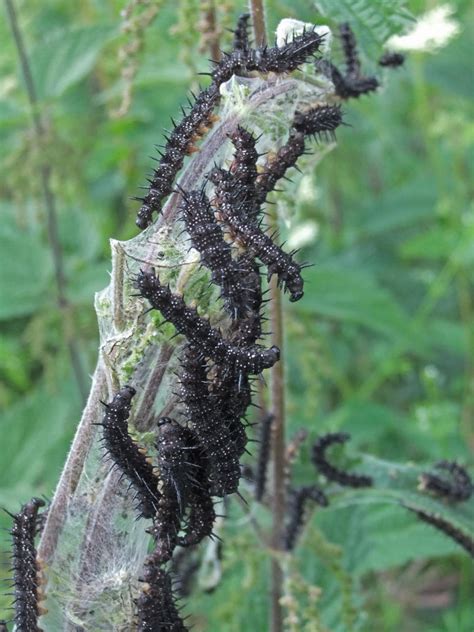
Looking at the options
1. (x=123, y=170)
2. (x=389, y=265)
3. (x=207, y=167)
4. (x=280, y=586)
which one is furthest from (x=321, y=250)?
(x=207, y=167)

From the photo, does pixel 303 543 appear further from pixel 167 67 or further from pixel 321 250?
pixel 321 250

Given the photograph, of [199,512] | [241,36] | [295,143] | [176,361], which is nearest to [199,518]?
[199,512]

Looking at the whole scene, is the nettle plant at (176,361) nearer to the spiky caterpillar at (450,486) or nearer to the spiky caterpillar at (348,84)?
the spiky caterpillar at (348,84)

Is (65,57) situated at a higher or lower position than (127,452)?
higher

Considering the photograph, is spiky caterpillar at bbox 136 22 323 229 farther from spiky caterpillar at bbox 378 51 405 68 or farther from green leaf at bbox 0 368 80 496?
green leaf at bbox 0 368 80 496

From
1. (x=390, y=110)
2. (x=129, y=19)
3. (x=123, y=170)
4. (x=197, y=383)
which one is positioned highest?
(x=390, y=110)

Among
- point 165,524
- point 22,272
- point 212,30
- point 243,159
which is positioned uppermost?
point 22,272

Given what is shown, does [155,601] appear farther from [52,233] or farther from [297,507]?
[52,233]
